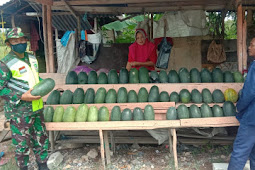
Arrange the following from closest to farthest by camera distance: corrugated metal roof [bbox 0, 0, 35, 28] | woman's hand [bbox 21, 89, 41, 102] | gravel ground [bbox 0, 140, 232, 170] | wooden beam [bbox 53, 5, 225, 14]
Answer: woman's hand [bbox 21, 89, 41, 102] < gravel ground [bbox 0, 140, 232, 170] < wooden beam [bbox 53, 5, 225, 14] < corrugated metal roof [bbox 0, 0, 35, 28]

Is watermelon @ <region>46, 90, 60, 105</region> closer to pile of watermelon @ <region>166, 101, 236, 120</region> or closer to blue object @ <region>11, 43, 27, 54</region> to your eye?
blue object @ <region>11, 43, 27, 54</region>

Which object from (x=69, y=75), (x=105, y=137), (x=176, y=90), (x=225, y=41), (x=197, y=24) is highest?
(x=197, y=24)

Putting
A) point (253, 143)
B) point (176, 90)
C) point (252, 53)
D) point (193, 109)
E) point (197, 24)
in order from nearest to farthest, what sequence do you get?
point (253, 143) → point (252, 53) → point (193, 109) → point (176, 90) → point (197, 24)

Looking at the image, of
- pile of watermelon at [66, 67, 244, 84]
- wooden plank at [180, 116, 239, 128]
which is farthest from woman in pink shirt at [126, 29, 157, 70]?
wooden plank at [180, 116, 239, 128]

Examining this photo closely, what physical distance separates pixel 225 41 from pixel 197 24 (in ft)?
5.65

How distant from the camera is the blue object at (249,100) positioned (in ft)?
9.19

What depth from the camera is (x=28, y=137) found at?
3342 millimetres

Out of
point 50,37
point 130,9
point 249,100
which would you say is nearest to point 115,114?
point 249,100

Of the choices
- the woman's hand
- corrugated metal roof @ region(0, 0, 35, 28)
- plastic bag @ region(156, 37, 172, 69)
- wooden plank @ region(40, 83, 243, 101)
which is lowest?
wooden plank @ region(40, 83, 243, 101)

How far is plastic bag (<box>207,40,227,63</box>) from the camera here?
285 inches

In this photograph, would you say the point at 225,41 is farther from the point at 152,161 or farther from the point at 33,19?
the point at 33,19

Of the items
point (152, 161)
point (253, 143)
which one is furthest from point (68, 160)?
point (253, 143)

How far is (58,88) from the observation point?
14.3ft

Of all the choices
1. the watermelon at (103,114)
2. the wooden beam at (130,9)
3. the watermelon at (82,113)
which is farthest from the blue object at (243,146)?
the wooden beam at (130,9)
